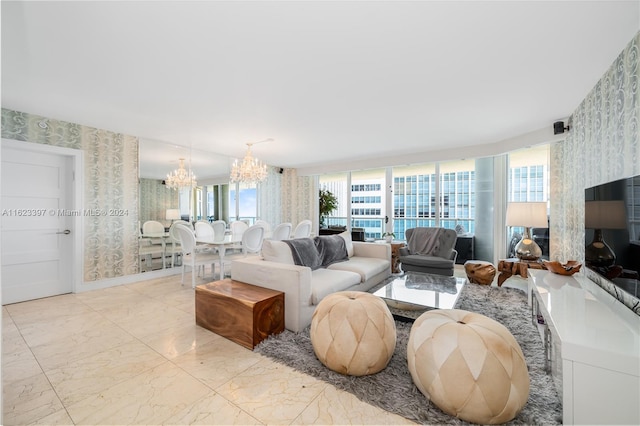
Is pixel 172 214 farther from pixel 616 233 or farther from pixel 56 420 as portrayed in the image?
pixel 616 233

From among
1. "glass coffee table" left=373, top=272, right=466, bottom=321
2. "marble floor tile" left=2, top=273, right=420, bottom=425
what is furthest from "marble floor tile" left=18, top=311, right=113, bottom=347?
"glass coffee table" left=373, top=272, right=466, bottom=321

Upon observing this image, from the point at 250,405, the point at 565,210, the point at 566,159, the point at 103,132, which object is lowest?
the point at 250,405

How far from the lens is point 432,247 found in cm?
428

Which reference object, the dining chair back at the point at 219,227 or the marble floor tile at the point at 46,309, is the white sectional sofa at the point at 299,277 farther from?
the dining chair back at the point at 219,227

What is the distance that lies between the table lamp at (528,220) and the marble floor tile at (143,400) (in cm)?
384

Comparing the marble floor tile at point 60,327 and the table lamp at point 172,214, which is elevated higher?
the table lamp at point 172,214

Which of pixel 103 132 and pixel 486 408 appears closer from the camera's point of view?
pixel 486 408

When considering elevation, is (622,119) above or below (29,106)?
below

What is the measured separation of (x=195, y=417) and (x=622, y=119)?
11.9 ft

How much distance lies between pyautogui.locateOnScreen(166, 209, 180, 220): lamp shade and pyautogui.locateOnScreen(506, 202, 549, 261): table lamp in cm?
525

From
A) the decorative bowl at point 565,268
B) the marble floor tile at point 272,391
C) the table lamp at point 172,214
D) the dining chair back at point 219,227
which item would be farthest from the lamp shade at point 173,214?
the decorative bowl at point 565,268

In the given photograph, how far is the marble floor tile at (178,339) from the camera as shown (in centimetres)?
221

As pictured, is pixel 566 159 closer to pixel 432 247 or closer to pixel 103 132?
pixel 432 247

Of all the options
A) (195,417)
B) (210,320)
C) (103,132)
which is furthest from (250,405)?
(103,132)
